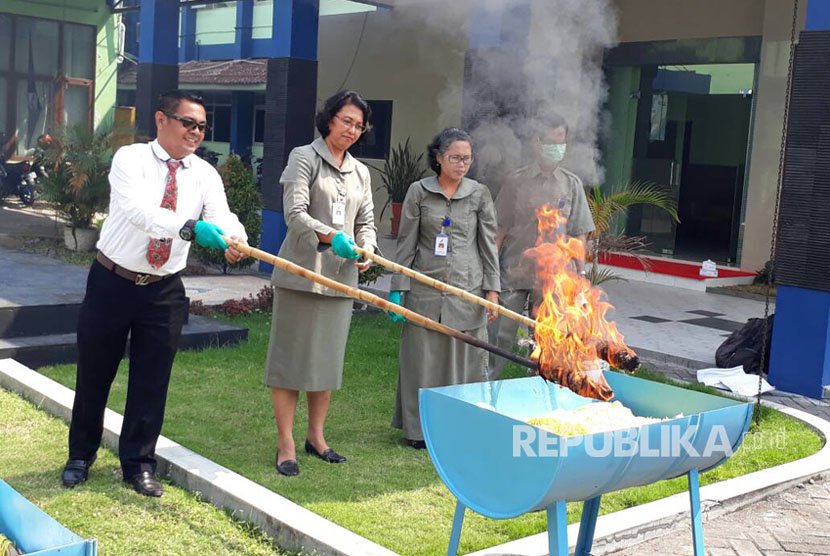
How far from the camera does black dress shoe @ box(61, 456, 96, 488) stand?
4734 mm

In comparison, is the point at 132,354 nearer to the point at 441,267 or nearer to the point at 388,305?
the point at 388,305

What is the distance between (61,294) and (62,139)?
233 inches

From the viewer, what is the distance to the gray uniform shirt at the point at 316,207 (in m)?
5.03

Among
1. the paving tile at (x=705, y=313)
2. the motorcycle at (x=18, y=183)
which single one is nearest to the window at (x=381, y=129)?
the motorcycle at (x=18, y=183)

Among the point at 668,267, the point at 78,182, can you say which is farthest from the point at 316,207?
the point at 668,267

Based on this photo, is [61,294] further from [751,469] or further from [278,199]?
[751,469]

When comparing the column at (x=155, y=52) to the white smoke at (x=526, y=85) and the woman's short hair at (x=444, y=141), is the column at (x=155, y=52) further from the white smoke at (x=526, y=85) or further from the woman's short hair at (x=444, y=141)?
the woman's short hair at (x=444, y=141)

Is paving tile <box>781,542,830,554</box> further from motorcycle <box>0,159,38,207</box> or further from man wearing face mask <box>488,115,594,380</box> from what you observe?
motorcycle <box>0,159,38,207</box>

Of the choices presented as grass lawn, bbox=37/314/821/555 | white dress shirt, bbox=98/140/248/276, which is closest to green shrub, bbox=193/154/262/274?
grass lawn, bbox=37/314/821/555

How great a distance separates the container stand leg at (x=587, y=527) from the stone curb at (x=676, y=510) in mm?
159

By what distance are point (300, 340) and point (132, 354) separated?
88 cm

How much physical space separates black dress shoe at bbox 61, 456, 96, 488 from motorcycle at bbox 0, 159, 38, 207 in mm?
15013

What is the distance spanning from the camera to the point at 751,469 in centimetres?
571

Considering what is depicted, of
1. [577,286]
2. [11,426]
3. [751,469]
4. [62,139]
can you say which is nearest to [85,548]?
[577,286]
